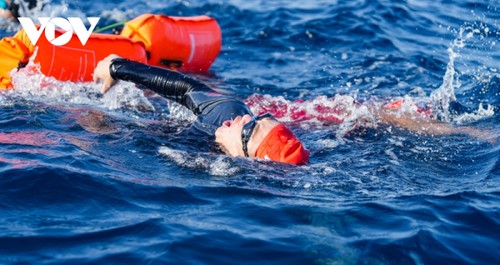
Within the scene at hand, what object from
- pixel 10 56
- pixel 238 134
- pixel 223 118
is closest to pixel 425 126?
pixel 223 118

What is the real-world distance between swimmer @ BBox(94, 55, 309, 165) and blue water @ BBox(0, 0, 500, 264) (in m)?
0.14

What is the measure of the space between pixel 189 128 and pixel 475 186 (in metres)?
2.34

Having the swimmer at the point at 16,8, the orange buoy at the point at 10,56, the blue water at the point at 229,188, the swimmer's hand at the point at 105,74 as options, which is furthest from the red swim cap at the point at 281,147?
the swimmer at the point at 16,8

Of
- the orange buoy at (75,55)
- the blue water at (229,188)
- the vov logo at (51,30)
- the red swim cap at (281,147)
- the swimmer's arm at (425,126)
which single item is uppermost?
the vov logo at (51,30)

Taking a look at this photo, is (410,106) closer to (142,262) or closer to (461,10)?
(142,262)

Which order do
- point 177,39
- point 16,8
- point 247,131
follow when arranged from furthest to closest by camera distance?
point 16,8 < point 177,39 < point 247,131

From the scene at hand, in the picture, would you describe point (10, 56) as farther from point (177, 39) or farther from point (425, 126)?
point (425, 126)

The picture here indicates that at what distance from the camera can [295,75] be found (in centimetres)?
979

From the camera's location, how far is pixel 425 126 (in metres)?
7.03

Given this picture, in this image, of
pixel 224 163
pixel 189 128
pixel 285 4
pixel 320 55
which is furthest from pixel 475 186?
pixel 285 4

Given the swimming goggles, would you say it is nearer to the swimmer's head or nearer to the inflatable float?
the swimmer's head

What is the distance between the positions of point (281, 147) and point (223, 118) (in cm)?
80

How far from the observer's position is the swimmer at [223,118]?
5.53 m

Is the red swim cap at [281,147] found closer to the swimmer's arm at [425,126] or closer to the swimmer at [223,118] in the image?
the swimmer at [223,118]
